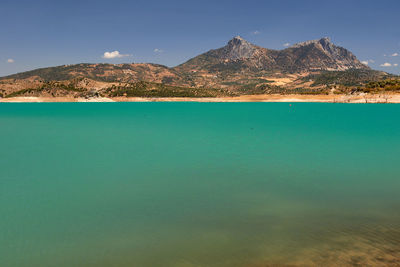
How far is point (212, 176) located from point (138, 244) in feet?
28.5

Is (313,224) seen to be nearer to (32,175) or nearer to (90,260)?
(90,260)

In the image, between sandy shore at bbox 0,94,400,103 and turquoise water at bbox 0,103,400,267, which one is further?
sandy shore at bbox 0,94,400,103

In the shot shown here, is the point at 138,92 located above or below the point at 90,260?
above

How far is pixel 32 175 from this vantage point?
1828 cm

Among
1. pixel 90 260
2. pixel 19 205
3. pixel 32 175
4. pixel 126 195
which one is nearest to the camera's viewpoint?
pixel 90 260

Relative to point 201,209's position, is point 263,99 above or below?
above

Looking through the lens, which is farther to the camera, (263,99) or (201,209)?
(263,99)

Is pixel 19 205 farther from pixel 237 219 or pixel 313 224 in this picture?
pixel 313 224

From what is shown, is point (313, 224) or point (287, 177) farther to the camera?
point (287, 177)

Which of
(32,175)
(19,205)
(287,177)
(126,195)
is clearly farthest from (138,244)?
(32,175)

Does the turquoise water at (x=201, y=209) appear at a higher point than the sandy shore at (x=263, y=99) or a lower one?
lower

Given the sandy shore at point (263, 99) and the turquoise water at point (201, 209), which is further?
the sandy shore at point (263, 99)

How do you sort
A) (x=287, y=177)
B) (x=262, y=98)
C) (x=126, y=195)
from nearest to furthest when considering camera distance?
1. (x=126, y=195)
2. (x=287, y=177)
3. (x=262, y=98)

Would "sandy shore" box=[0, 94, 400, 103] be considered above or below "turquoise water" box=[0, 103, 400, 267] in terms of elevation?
above
